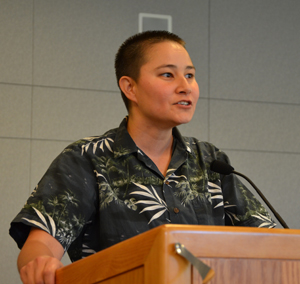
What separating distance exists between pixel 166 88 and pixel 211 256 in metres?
1.06

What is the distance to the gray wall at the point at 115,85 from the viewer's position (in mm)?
3479

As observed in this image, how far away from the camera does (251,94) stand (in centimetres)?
396

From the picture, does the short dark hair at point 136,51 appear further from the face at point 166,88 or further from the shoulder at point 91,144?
the shoulder at point 91,144

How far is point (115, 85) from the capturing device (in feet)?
12.2

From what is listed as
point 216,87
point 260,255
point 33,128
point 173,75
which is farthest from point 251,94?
point 260,255

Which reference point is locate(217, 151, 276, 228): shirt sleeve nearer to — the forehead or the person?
the person

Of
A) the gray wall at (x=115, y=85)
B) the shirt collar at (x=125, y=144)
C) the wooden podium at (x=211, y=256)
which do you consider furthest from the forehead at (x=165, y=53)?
the gray wall at (x=115, y=85)

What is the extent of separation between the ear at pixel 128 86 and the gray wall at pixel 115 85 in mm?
1641

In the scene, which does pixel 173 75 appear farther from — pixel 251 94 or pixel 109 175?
pixel 251 94

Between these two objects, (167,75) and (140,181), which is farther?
(167,75)

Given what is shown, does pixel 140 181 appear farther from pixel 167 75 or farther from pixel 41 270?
pixel 41 270

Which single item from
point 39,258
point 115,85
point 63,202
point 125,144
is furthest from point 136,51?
point 115,85

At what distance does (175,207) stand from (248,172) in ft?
7.54

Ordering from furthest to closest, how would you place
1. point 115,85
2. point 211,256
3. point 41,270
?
1. point 115,85
2. point 41,270
3. point 211,256
